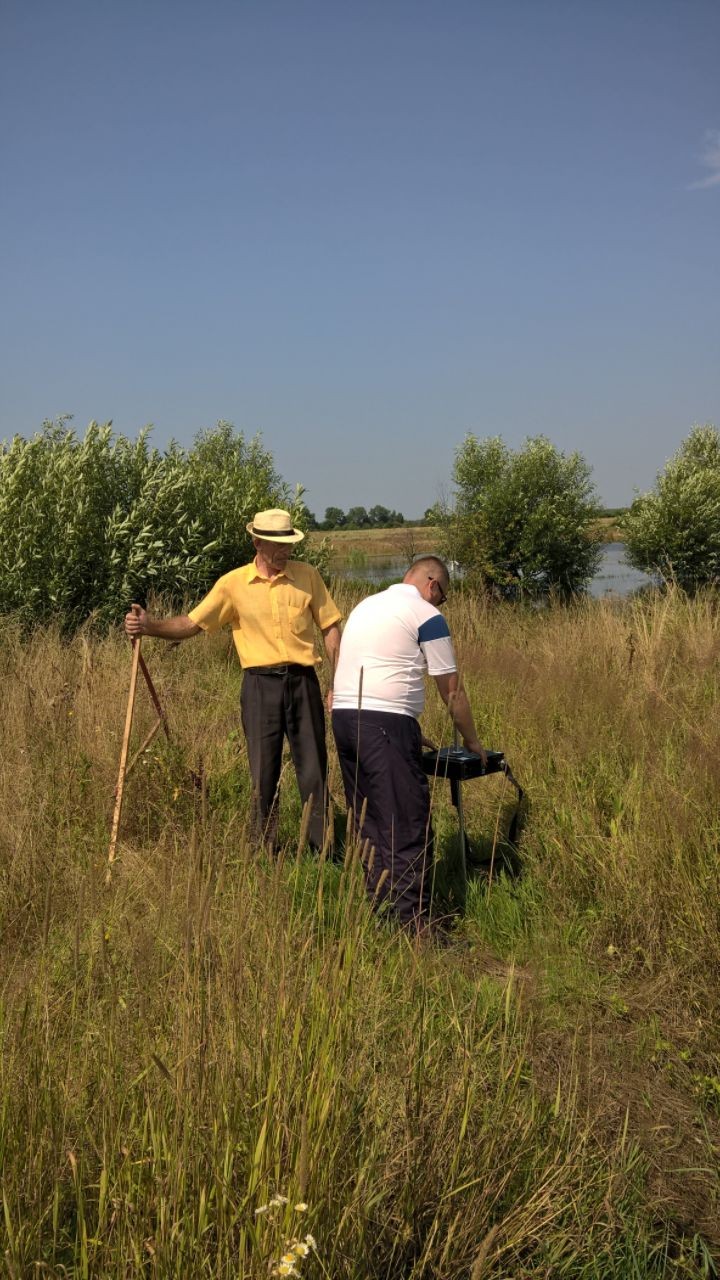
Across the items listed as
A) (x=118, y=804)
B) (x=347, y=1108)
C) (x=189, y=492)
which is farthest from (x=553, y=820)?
(x=189, y=492)

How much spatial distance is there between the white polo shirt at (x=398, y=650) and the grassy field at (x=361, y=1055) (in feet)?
3.45

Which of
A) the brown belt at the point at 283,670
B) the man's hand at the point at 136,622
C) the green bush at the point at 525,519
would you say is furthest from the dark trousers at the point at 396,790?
the green bush at the point at 525,519

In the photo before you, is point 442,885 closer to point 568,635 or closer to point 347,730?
point 347,730

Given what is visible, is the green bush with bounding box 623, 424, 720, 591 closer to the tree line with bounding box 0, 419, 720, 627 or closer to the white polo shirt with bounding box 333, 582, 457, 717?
the tree line with bounding box 0, 419, 720, 627

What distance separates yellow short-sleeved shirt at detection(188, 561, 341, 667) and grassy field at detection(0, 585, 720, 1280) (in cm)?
95

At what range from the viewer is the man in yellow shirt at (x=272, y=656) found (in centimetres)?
480

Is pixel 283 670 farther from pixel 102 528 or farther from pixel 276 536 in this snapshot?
pixel 102 528

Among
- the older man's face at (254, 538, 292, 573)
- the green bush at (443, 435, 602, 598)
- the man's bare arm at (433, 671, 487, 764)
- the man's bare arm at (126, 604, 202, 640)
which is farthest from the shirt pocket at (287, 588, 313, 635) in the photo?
the green bush at (443, 435, 602, 598)

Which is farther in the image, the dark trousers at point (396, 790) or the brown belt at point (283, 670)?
the brown belt at point (283, 670)

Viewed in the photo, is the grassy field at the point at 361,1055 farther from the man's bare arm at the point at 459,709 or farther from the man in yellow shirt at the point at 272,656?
the man's bare arm at the point at 459,709

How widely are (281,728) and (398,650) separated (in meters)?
1.06

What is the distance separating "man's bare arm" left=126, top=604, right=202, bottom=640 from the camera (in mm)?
4535

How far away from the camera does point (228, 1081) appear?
1733 millimetres

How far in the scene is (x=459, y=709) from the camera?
411cm
